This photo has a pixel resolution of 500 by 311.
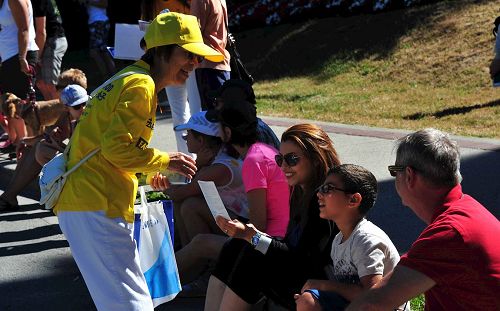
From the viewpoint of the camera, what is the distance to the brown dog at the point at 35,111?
28.0ft

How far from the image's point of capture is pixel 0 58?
9078 millimetres

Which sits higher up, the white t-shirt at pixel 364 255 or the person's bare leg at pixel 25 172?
the white t-shirt at pixel 364 255

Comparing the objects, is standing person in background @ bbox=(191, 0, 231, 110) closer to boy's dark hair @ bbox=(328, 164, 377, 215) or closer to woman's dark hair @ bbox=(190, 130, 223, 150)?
woman's dark hair @ bbox=(190, 130, 223, 150)

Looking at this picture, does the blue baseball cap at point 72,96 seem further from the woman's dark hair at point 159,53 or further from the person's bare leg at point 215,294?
the woman's dark hair at point 159,53

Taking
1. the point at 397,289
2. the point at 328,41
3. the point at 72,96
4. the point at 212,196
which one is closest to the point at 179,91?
the point at 72,96

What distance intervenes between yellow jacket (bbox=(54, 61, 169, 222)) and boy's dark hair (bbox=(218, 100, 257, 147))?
1.33 metres

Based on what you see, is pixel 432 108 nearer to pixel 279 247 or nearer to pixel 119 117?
pixel 279 247

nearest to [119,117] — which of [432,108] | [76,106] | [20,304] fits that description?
[20,304]

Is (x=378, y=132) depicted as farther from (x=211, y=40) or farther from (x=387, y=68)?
(x=387, y=68)

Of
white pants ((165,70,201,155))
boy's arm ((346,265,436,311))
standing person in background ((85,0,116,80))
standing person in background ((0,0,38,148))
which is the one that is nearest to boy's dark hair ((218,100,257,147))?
white pants ((165,70,201,155))

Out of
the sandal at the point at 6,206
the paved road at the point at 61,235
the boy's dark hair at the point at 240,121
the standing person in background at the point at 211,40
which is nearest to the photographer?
the boy's dark hair at the point at 240,121

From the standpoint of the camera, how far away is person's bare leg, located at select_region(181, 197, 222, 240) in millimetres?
5238

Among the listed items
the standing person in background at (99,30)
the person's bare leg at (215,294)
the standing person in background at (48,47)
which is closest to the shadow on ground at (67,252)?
the person's bare leg at (215,294)

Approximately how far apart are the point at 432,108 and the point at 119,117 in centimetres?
733
